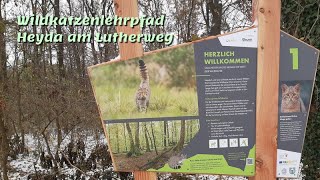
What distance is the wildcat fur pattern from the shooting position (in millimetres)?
1837

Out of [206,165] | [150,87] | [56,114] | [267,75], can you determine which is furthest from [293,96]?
[56,114]

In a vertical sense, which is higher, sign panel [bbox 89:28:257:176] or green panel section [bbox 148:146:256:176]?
sign panel [bbox 89:28:257:176]

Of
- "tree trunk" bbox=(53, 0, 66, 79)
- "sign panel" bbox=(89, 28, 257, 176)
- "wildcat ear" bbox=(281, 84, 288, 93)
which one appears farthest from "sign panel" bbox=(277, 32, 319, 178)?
"tree trunk" bbox=(53, 0, 66, 79)

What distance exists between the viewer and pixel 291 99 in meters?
Result: 1.94

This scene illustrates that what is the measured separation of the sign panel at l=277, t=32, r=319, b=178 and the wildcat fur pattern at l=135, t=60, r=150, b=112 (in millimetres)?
794

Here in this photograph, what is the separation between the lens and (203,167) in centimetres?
191

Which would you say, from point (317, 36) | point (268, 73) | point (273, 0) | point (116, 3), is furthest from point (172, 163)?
point (317, 36)

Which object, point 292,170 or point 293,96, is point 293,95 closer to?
point 293,96

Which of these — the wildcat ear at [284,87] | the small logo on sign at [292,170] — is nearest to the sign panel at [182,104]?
the wildcat ear at [284,87]

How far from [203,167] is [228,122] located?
30cm

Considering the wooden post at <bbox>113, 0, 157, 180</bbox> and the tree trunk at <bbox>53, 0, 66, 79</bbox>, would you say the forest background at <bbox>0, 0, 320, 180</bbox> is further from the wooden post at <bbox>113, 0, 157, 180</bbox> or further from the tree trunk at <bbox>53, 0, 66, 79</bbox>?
the wooden post at <bbox>113, 0, 157, 180</bbox>

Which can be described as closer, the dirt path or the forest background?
the dirt path

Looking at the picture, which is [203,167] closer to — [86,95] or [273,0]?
[273,0]

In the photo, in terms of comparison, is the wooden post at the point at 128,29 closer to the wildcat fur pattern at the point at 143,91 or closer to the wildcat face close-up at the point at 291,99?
the wildcat fur pattern at the point at 143,91
